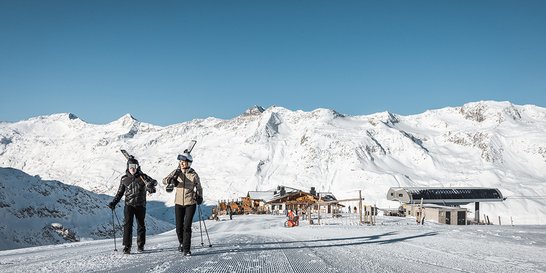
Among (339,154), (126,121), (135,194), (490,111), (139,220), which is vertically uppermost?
(126,121)

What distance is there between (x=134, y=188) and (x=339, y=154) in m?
104

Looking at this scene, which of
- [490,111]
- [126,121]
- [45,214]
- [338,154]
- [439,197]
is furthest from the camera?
[126,121]

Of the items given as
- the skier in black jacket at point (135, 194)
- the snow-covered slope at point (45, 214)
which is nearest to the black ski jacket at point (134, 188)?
the skier in black jacket at point (135, 194)

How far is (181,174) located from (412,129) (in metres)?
136

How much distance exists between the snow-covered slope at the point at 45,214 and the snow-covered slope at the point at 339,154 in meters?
48.8

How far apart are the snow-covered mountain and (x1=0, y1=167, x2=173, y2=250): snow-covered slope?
38791mm

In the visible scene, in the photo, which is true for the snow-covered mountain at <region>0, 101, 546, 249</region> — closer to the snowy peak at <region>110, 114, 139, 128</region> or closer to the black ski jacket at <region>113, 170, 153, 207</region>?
the snowy peak at <region>110, 114, 139, 128</region>

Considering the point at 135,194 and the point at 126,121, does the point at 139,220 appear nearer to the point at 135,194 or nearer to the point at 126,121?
the point at 135,194

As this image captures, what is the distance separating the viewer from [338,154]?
11038 centimetres

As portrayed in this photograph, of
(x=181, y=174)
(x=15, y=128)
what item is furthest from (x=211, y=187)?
(x=15, y=128)

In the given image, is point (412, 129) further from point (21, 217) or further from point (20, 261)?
point (20, 261)

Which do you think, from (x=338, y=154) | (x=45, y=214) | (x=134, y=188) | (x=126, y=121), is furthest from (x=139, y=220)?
(x=126, y=121)

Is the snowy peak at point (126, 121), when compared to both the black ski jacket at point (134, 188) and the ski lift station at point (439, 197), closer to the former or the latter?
the ski lift station at point (439, 197)

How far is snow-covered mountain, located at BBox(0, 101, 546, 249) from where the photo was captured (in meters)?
93.6
